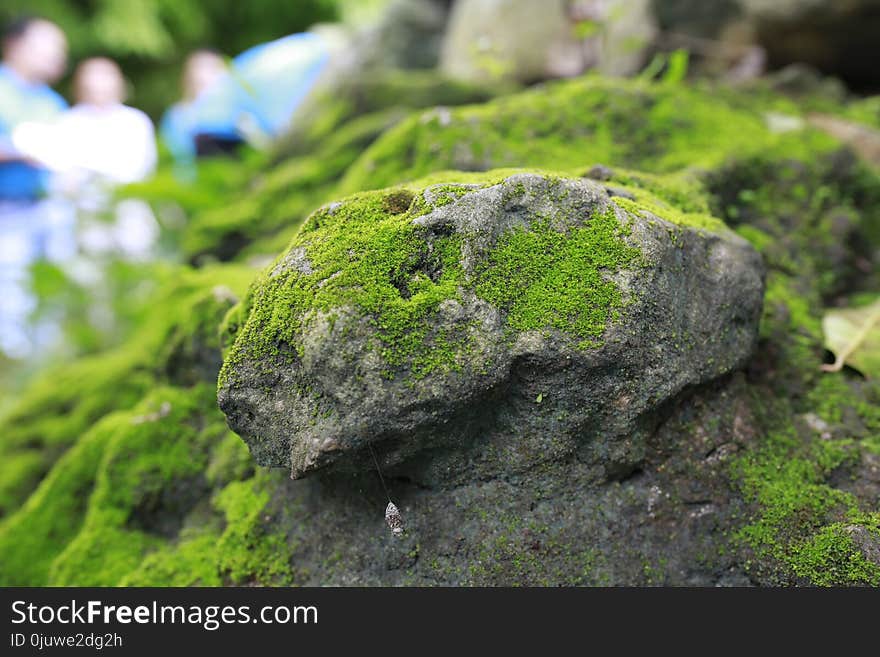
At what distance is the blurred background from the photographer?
480 centimetres

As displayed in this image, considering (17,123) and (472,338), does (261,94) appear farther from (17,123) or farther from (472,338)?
(472,338)

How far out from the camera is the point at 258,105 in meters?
6.82

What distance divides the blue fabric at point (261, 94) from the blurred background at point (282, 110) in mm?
23

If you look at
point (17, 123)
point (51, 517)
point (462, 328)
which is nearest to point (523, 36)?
point (462, 328)

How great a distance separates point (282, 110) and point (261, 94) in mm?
318

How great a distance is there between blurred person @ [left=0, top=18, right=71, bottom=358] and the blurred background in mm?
28

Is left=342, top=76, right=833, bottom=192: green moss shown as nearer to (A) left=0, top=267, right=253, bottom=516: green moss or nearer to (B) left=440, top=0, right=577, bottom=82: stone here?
(A) left=0, top=267, right=253, bottom=516: green moss

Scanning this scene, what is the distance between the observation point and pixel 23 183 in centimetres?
692

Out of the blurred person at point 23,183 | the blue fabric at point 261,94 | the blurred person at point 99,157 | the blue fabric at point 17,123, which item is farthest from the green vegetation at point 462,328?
the blue fabric at point 17,123

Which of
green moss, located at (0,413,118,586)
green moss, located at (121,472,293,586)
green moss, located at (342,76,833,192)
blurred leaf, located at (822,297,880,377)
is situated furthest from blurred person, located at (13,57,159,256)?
blurred leaf, located at (822,297,880,377)

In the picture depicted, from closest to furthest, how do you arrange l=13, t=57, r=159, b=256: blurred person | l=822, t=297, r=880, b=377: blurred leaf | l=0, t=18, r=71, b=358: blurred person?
l=822, t=297, r=880, b=377: blurred leaf
l=13, t=57, r=159, b=256: blurred person
l=0, t=18, r=71, b=358: blurred person

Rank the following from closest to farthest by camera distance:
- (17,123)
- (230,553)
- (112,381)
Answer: (230,553) → (112,381) → (17,123)

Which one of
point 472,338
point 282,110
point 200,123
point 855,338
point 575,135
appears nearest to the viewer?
point 472,338

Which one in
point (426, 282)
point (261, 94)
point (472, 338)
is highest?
point (426, 282)
